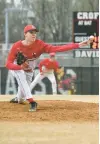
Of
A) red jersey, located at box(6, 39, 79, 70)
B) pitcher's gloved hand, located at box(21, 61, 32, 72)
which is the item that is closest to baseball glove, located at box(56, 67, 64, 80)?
pitcher's gloved hand, located at box(21, 61, 32, 72)

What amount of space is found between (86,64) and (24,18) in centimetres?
1465

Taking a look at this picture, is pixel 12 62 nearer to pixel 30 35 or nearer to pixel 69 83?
pixel 30 35

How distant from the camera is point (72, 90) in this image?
21.1 meters

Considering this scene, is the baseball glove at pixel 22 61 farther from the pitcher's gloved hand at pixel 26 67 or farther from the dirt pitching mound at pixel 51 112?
the dirt pitching mound at pixel 51 112

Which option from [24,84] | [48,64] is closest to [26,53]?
[24,84]

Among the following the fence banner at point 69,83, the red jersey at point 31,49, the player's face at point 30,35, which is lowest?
the fence banner at point 69,83

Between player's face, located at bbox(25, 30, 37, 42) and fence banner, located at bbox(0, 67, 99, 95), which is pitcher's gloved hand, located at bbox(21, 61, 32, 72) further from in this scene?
fence banner, located at bbox(0, 67, 99, 95)

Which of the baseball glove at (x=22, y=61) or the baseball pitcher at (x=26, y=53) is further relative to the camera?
the baseball glove at (x=22, y=61)

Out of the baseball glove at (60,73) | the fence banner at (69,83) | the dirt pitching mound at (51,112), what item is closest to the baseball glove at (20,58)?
the dirt pitching mound at (51,112)

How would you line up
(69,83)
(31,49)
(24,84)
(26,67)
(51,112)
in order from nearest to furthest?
1. (51,112)
2. (24,84)
3. (31,49)
4. (26,67)
5. (69,83)

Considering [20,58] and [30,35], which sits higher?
[30,35]

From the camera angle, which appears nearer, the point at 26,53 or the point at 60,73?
the point at 26,53
